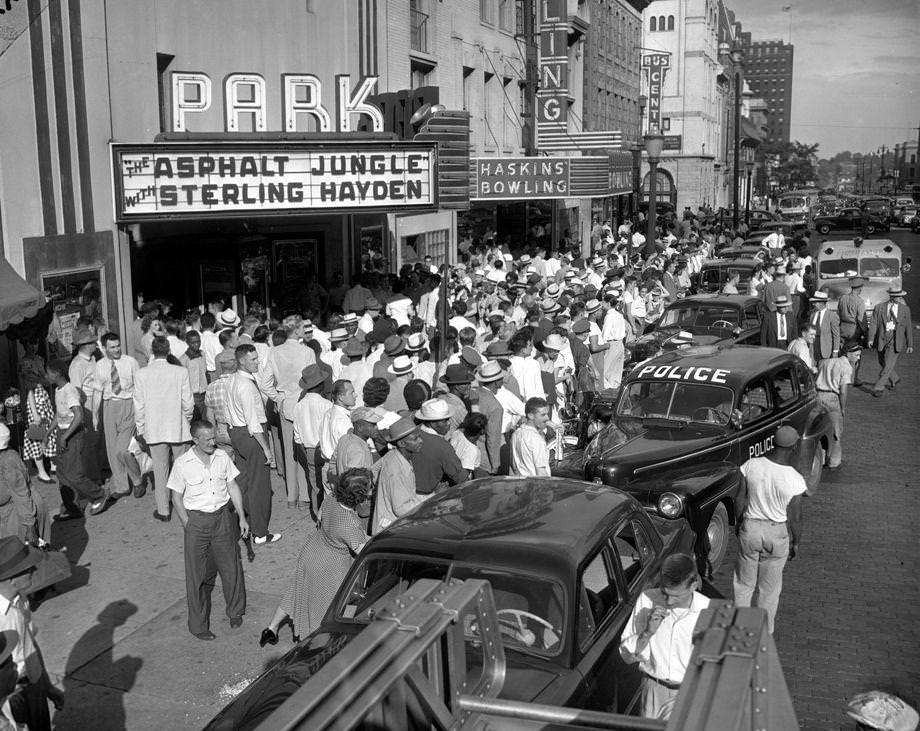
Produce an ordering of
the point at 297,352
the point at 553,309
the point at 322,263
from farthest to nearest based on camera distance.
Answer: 1. the point at 322,263
2. the point at 553,309
3. the point at 297,352

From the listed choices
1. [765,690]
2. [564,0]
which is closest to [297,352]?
[765,690]

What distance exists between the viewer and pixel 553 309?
50.1 feet

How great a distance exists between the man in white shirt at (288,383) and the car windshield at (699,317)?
7.06m

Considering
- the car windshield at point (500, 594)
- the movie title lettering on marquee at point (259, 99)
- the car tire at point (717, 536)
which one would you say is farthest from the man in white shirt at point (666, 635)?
the movie title lettering on marquee at point (259, 99)

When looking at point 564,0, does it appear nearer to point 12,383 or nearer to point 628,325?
point 628,325

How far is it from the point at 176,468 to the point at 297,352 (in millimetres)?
3677

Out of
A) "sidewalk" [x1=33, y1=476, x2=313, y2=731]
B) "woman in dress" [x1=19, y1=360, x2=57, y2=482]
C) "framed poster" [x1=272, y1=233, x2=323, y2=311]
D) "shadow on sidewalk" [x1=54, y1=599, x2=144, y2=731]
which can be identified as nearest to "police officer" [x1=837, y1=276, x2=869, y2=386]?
"framed poster" [x1=272, y1=233, x2=323, y2=311]

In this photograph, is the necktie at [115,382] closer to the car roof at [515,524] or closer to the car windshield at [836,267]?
the car roof at [515,524]

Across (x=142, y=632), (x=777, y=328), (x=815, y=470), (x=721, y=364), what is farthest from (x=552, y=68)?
(x=142, y=632)

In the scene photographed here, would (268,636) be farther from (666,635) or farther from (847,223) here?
(847,223)

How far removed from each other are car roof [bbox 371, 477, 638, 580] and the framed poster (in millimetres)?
12704

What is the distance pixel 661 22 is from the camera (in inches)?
3039

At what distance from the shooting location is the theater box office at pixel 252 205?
13.4 meters

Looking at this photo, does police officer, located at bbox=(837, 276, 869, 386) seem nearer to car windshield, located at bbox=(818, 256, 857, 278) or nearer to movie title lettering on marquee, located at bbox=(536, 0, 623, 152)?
car windshield, located at bbox=(818, 256, 857, 278)
